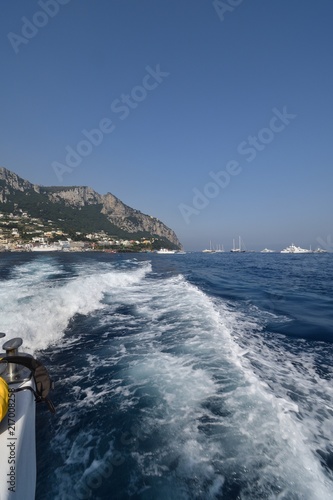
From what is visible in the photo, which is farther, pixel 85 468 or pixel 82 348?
pixel 82 348

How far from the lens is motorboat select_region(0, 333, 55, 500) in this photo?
2.40 meters

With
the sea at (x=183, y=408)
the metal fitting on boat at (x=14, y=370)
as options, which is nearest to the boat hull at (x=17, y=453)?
the metal fitting on boat at (x=14, y=370)

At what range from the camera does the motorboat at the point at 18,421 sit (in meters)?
2.40

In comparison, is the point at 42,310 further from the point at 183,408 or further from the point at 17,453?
the point at 17,453

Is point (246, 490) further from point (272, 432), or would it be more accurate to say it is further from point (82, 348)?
point (82, 348)

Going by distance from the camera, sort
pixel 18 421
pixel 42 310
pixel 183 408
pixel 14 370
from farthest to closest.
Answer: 1. pixel 42 310
2. pixel 183 408
3. pixel 14 370
4. pixel 18 421

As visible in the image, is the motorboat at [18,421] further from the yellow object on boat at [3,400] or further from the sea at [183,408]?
the sea at [183,408]

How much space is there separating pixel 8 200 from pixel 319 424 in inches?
7916

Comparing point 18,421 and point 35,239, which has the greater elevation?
point 35,239

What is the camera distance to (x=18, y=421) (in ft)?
9.59

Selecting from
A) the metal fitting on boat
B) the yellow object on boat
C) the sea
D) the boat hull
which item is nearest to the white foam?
the sea

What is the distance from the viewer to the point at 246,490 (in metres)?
2.98

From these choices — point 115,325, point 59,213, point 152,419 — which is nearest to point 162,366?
point 152,419

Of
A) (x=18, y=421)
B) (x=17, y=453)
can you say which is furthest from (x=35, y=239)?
(x=17, y=453)
